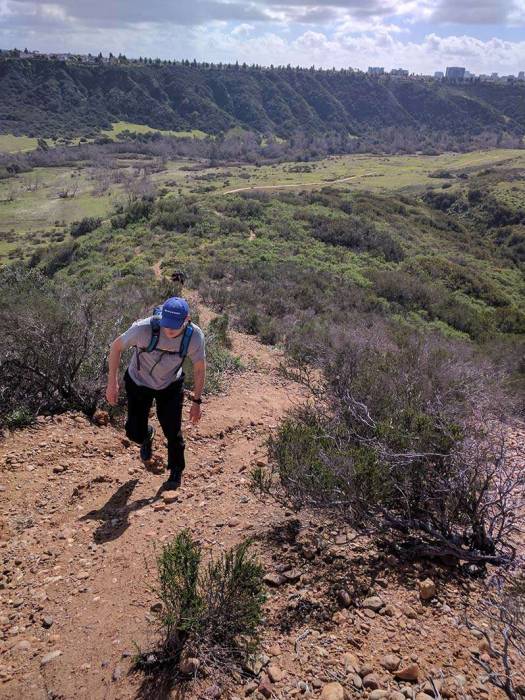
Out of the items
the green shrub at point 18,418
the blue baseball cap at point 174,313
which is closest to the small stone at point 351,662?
the blue baseball cap at point 174,313

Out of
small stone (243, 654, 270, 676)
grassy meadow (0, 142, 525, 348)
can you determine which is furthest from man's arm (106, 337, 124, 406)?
grassy meadow (0, 142, 525, 348)

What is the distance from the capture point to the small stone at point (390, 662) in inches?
94.0

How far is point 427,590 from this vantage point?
2836mm

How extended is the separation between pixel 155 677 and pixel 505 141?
111898mm

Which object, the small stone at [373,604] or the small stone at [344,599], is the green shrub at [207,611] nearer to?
the small stone at [344,599]

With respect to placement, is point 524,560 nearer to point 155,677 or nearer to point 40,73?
point 155,677

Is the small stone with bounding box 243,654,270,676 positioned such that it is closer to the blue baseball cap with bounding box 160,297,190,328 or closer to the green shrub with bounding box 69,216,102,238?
the blue baseball cap with bounding box 160,297,190,328

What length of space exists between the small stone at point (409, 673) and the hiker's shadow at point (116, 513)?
1.88 m

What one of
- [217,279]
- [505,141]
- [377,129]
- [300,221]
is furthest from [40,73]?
[217,279]

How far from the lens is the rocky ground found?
234 cm

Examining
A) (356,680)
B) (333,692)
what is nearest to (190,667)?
(333,692)

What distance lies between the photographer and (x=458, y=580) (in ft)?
9.77

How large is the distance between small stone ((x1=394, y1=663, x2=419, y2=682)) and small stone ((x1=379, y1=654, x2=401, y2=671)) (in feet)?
0.13

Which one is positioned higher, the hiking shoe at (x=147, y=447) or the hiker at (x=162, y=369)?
the hiker at (x=162, y=369)
